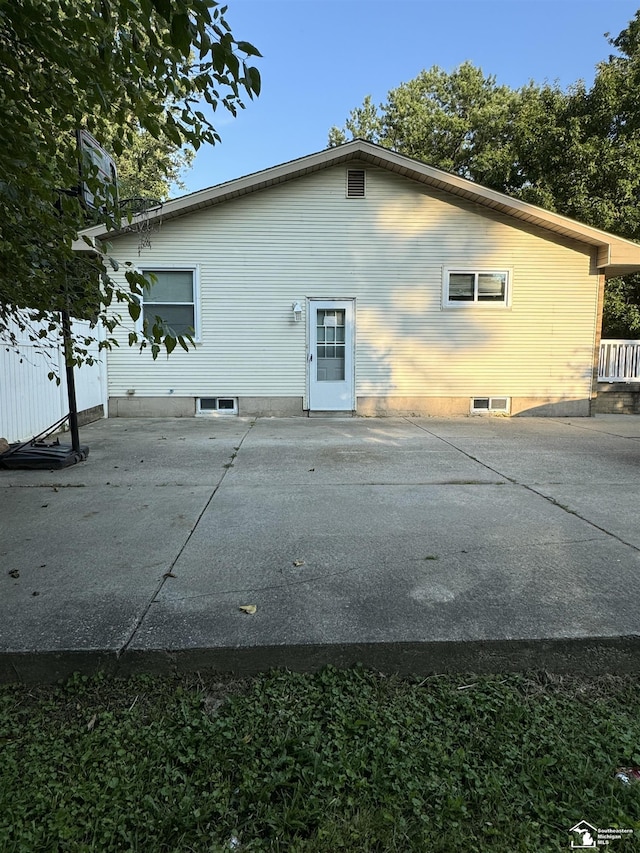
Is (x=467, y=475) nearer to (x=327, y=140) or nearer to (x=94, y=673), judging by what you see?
(x=94, y=673)

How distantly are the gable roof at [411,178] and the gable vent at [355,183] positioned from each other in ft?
0.65

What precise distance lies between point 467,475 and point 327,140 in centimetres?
3038

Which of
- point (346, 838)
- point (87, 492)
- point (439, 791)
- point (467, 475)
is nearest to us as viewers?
point (346, 838)

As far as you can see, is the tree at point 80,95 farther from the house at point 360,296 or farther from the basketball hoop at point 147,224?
the house at point 360,296

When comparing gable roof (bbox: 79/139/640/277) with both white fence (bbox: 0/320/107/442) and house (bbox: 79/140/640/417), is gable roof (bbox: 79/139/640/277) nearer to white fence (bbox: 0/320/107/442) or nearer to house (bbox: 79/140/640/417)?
house (bbox: 79/140/640/417)

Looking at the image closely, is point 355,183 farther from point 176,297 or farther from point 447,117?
point 447,117

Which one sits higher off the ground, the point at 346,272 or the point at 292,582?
the point at 346,272

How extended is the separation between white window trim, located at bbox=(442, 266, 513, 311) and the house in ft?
0.08

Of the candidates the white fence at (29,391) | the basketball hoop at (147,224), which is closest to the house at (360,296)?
the basketball hoop at (147,224)

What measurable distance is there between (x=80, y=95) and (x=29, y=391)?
17.7ft

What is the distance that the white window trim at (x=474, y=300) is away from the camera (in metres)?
9.73

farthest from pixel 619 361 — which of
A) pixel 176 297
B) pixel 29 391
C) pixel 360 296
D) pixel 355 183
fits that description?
pixel 29 391

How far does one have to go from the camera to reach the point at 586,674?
6.81ft

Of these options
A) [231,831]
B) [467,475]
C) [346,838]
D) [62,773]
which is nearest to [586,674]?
[346,838]
